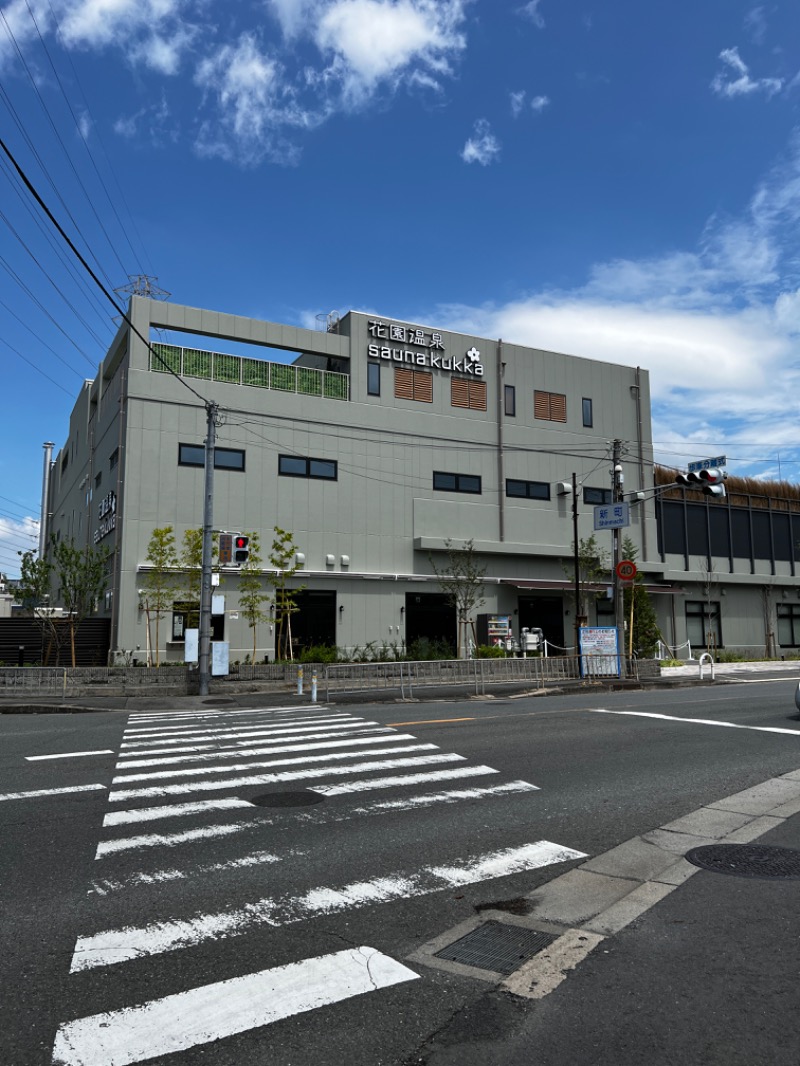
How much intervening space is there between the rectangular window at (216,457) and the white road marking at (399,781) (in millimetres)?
22169

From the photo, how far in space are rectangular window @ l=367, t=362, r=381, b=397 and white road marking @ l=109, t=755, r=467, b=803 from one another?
25031 mm

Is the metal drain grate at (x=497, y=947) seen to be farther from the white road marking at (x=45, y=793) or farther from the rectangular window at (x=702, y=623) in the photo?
the rectangular window at (x=702, y=623)

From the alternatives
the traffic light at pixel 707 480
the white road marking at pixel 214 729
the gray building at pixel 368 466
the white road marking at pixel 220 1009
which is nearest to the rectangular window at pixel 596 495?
the gray building at pixel 368 466

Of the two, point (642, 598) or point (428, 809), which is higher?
point (642, 598)

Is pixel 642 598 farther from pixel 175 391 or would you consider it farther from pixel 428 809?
pixel 428 809

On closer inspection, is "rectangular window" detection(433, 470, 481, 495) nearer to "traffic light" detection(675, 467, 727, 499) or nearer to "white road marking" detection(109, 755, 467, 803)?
"traffic light" detection(675, 467, 727, 499)

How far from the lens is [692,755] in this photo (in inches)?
440

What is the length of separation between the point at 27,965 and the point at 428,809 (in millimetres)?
4378

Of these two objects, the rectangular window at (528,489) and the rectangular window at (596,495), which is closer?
the rectangular window at (528,489)

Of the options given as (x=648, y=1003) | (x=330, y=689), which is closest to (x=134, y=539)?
(x=330, y=689)

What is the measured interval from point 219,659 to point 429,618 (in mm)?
13696

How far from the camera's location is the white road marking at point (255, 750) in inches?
425

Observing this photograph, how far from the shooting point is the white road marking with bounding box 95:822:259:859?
6.85 meters

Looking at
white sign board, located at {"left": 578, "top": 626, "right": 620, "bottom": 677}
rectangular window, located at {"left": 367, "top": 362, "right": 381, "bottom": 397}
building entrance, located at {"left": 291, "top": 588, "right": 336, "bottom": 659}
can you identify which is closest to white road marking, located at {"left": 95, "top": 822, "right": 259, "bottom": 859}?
white sign board, located at {"left": 578, "top": 626, "right": 620, "bottom": 677}
